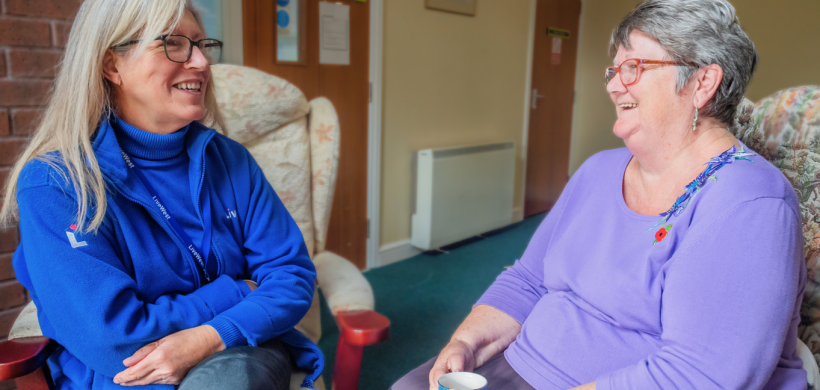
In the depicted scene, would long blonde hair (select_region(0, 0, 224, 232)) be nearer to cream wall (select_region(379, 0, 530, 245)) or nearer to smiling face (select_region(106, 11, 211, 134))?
→ smiling face (select_region(106, 11, 211, 134))

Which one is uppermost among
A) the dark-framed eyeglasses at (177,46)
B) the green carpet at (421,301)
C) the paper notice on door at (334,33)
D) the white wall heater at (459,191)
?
the paper notice on door at (334,33)

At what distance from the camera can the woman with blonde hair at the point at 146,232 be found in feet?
3.10

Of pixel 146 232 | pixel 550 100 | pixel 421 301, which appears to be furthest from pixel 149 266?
pixel 550 100

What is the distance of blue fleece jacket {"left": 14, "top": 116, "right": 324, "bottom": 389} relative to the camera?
3.07 ft

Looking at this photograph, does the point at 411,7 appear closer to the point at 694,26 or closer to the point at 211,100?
the point at 211,100

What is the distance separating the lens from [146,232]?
1.06m

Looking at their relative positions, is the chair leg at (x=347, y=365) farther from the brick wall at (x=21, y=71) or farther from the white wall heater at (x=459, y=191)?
the white wall heater at (x=459, y=191)

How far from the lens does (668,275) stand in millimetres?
886

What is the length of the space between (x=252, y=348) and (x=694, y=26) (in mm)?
992

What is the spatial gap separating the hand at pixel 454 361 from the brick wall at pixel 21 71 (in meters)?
1.33

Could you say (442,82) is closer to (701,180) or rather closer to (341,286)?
(341,286)

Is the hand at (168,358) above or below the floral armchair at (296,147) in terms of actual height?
below

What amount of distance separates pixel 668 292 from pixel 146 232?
95cm

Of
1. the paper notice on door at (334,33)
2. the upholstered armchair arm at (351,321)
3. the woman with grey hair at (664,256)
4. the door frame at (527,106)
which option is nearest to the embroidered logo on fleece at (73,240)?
the upholstered armchair arm at (351,321)
